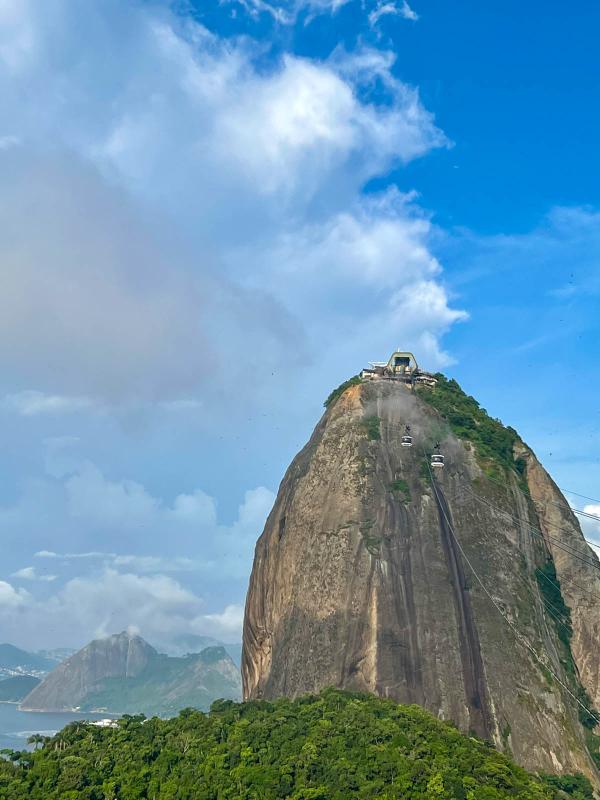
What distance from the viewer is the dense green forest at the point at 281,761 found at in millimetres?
42691

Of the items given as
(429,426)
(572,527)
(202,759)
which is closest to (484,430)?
(429,426)

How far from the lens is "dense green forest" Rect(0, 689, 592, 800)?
4269 cm

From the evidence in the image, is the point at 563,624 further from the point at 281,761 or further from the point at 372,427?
the point at 281,761

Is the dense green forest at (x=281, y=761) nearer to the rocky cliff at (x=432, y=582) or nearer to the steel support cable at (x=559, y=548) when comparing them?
the rocky cliff at (x=432, y=582)

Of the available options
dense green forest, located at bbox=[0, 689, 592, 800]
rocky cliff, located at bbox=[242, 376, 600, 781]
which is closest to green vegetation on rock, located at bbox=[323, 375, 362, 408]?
rocky cliff, located at bbox=[242, 376, 600, 781]

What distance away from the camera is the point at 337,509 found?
72562 millimetres

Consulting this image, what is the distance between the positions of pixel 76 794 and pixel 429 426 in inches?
2034

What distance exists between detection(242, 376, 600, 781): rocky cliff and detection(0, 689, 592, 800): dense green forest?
19.6 ft

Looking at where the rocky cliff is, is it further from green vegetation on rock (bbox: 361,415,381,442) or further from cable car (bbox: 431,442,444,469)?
cable car (bbox: 431,442,444,469)

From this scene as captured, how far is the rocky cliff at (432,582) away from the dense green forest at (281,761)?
19.6 feet

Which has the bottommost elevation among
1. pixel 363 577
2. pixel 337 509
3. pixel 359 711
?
pixel 359 711

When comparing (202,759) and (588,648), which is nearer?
(202,759)

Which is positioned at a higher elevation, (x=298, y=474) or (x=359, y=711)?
(x=298, y=474)

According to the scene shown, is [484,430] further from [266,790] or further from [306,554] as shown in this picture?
[266,790]
